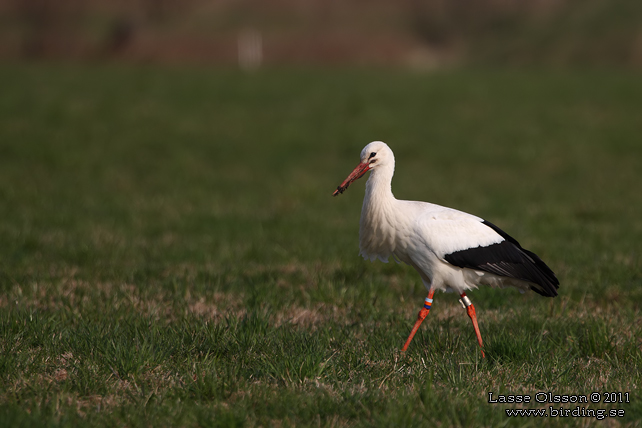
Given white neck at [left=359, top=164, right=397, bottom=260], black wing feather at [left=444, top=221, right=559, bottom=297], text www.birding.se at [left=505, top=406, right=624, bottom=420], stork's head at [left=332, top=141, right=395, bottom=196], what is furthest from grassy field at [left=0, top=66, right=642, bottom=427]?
stork's head at [left=332, top=141, right=395, bottom=196]

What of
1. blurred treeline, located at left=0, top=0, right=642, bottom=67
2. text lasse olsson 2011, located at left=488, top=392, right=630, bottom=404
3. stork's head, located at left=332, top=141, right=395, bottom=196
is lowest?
text lasse olsson 2011, located at left=488, top=392, right=630, bottom=404

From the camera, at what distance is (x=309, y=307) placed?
582 centimetres

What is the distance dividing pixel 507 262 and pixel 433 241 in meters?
0.66

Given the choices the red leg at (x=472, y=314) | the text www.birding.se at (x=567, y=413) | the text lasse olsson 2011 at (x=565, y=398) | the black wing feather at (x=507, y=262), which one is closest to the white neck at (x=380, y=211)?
the black wing feather at (x=507, y=262)

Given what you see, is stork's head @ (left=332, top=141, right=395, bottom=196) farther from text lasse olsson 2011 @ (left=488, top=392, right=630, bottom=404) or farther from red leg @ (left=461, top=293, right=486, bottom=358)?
text lasse olsson 2011 @ (left=488, top=392, right=630, bottom=404)

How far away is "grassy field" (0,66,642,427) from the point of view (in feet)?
12.2

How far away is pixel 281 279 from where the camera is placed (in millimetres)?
6816

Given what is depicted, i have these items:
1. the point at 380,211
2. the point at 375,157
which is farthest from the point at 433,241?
the point at 375,157

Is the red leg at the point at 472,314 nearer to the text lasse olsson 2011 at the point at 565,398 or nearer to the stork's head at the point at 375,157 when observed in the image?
the text lasse olsson 2011 at the point at 565,398

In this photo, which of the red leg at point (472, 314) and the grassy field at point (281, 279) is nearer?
the grassy field at point (281, 279)

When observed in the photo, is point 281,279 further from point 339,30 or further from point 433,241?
point 339,30

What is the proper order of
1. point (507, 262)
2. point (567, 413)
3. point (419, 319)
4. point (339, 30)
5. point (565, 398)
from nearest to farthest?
point (567, 413) < point (565, 398) < point (419, 319) < point (507, 262) < point (339, 30)

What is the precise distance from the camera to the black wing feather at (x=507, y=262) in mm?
4672

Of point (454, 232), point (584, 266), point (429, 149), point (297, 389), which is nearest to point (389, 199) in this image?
point (454, 232)
